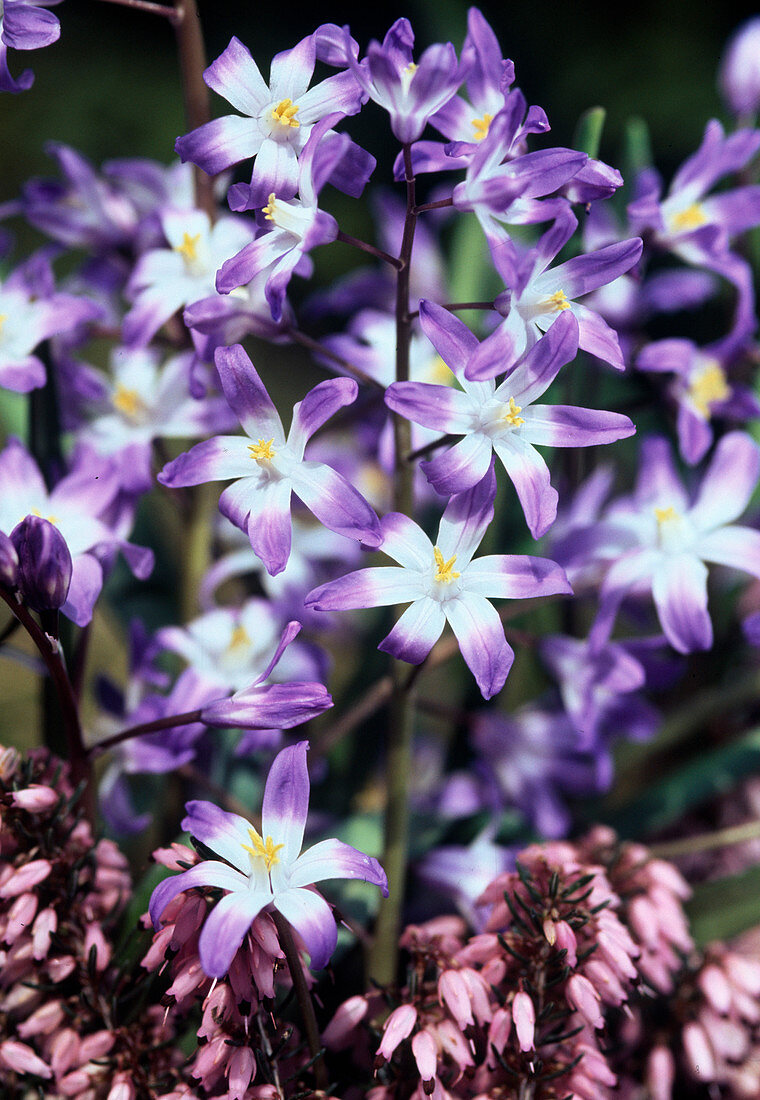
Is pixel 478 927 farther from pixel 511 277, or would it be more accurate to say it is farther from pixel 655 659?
pixel 511 277

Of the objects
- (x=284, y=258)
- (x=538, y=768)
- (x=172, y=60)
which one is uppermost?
(x=284, y=258)

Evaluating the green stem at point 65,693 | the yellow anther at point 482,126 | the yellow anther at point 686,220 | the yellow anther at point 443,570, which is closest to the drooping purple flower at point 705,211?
the yellow anther at point 686,220

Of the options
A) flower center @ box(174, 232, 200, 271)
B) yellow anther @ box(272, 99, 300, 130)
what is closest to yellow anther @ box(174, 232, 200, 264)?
flower center @ box(174, 232, 200, 271)

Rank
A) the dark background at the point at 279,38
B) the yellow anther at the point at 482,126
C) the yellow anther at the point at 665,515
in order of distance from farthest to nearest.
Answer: the dark background at the point at 279,38 < the yellow anther at the point at 665,515 < the yellow anther at the point at 482,126

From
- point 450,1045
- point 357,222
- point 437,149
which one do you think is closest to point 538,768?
point 450,1045

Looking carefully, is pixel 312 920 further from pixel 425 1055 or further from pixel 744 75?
pixel 744 75

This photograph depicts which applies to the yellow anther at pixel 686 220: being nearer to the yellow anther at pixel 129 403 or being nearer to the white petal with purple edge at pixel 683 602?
the white petal with purple edge at pixel 683 602
